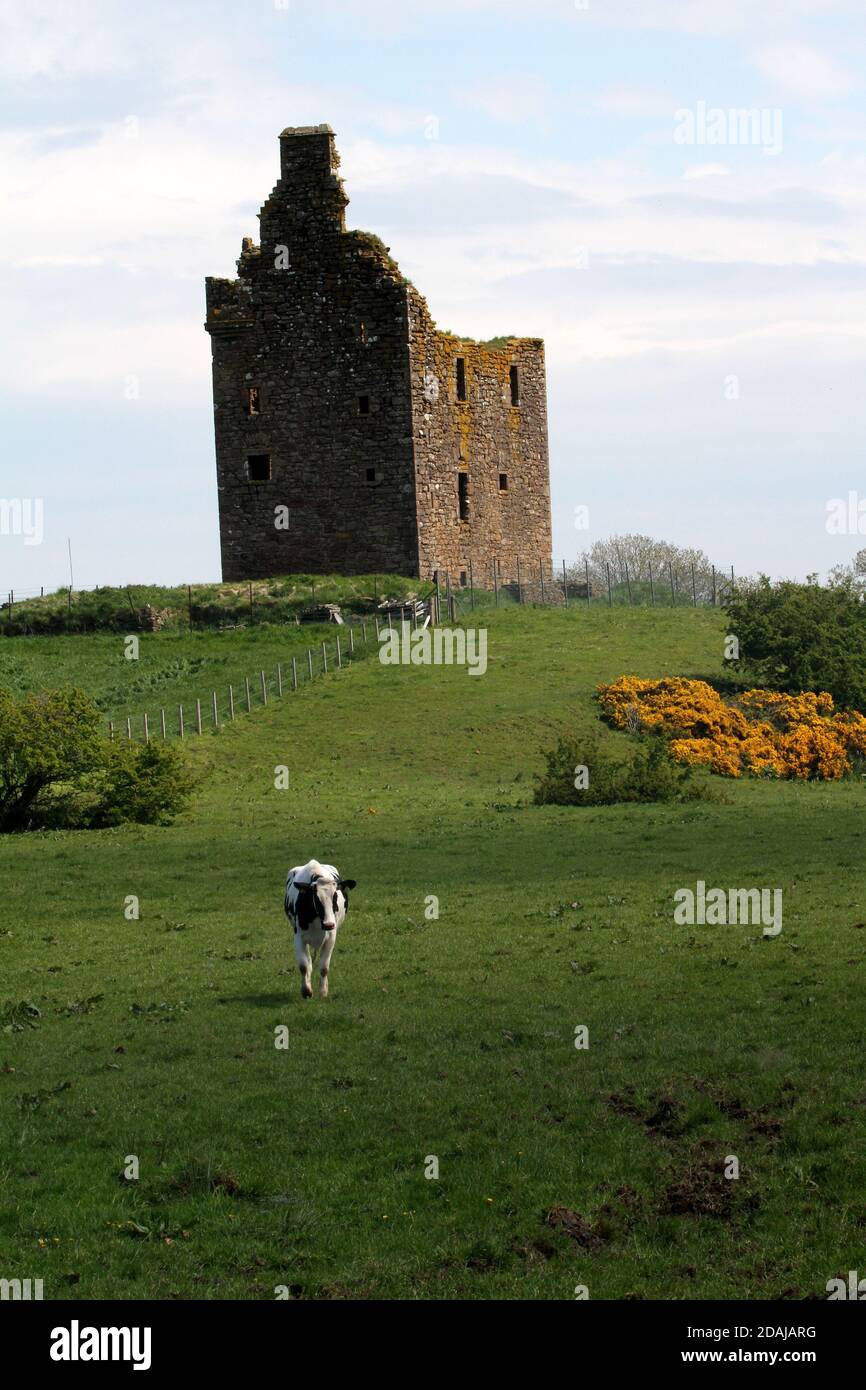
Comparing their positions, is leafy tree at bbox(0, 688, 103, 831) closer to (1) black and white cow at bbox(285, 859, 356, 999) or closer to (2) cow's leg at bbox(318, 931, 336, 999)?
(1) black and white cow at bbox(285, 859, 356, 999)

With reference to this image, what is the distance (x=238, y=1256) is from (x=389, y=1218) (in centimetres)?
131

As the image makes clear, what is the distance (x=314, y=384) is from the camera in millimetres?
70500

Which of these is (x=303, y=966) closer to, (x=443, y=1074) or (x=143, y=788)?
(x=443, y=1074)

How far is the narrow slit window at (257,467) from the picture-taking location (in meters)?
72.1

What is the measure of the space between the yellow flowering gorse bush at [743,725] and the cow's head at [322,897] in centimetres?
2594

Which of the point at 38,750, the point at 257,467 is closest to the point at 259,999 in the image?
the point at 38,750

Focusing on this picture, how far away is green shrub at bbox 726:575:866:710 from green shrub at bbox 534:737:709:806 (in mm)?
13869

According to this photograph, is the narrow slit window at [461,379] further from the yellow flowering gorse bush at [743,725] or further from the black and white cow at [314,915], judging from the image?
the black and white cow at [314,915]

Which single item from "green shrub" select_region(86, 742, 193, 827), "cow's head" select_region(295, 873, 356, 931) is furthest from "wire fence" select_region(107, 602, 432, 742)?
"cow's head" select_region(295, 873, 356, 931)

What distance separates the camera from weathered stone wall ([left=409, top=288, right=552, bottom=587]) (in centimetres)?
7069

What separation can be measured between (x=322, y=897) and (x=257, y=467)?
2097 inches
